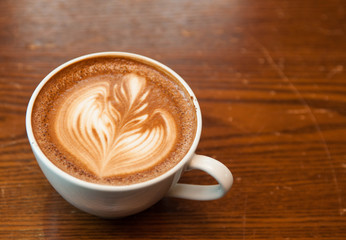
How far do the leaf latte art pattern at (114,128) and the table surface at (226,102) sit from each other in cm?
17

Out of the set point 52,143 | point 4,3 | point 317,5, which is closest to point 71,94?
point 52,143

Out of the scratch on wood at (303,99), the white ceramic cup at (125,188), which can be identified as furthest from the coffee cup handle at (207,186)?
the scratch on wood at (303,99)

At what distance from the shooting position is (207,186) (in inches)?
33.8

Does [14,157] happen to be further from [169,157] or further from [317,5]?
[317,5]

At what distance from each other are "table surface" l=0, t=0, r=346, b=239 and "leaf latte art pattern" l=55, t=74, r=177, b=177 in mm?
173

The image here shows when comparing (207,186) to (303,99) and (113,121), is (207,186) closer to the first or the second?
(113,121)

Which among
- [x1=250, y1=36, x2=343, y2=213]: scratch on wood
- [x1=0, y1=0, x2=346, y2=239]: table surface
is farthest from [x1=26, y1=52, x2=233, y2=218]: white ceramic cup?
[x1=250, y1=36, x2=343, y2=213]: scratch on wood

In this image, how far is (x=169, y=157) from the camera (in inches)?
31.9

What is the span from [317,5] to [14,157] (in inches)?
44.0

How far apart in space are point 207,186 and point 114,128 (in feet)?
0.76

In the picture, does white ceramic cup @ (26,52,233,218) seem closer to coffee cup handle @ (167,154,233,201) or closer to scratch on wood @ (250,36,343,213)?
coffee cup handle @ (167,154,233,201)

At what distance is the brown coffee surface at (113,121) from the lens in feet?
2.57

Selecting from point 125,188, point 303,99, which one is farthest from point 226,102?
point 125,188

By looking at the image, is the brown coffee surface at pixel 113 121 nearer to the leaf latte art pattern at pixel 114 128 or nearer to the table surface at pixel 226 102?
the leaf latte art pattern at pixel 114 128
